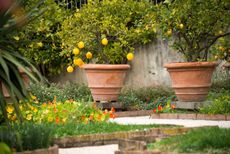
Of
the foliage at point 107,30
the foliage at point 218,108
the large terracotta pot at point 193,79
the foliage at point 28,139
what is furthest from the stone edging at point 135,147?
the foliage at point 107,30

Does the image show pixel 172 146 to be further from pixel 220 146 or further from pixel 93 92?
pixel 93 92

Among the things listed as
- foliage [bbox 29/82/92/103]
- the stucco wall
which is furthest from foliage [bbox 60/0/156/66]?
foliage [bbox 29/82/92/103]

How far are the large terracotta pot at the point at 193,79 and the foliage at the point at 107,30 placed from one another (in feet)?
5.60

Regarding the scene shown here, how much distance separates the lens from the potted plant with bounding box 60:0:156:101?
1264 centimetres

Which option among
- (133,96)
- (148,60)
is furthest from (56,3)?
(133,96)

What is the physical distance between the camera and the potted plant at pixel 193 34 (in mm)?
11966

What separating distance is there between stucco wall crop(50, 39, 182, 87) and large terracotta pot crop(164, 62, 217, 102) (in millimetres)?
2782

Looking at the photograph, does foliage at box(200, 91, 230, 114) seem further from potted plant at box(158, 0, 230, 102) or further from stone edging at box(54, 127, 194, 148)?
stone edging at box(54, 127, 194, 148)

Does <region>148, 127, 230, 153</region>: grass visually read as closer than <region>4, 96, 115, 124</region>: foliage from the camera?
Yes

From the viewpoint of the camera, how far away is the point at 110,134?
7398 mm

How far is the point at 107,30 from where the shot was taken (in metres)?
13.6

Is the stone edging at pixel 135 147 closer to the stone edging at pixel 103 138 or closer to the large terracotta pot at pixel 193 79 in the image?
the stone edging at pixel 103 138

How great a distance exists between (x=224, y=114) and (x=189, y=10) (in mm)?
3076

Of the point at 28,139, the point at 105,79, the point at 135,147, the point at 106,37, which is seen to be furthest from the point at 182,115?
the point at 28,139
